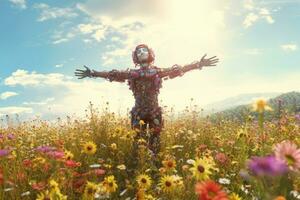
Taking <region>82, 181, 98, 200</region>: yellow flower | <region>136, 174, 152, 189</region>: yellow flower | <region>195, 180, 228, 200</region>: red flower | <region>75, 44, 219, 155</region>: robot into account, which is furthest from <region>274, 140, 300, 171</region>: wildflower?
<region>75, 44, 219, 155</region>: robot

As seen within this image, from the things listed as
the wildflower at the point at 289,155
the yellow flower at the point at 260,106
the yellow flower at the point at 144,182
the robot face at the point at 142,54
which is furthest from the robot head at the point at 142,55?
the wildflower at the point at 289,155

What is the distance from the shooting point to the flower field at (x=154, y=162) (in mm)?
1958

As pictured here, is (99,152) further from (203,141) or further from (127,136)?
(203,141)

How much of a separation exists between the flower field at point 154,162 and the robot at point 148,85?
0.29 metres

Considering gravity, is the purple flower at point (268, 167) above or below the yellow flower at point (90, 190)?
above

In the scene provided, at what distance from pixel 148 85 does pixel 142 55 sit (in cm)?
71

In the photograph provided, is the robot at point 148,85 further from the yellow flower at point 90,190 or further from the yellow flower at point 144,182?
the yellow flower at point 90,190

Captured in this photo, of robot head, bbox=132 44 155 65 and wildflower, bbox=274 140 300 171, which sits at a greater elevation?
robot head, bbox=132 44 155 65

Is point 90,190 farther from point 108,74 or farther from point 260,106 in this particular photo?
point 108,74

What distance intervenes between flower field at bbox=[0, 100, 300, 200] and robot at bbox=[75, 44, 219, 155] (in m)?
0.29

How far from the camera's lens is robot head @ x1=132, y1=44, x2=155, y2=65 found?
8875 mm

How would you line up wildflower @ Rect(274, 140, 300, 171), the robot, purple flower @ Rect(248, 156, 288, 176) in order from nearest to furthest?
purple flower @ Rect(248, 156, 288, 176)
wildflower @ Rect(274, 140, 300, 171)
the robot

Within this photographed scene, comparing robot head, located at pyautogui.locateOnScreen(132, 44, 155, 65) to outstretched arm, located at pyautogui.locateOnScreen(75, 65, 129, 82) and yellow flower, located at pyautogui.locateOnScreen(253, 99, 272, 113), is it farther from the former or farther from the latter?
yellow flower, located at pyautogui.locateOnScreen(253, 99, 272, 113)

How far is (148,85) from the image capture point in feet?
28.0
